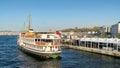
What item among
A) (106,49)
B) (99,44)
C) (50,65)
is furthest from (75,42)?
(50,65)

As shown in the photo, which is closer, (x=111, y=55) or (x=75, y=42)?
(x=111, y=55)

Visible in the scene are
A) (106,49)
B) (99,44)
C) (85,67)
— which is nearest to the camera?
(85,67)

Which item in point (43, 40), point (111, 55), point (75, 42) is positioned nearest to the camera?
point (43, 40)

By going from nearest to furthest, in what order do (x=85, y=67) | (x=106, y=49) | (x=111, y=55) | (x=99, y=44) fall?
(x=85, y=67)
(x=111, y=55)
(x=106, y=49)
(x=99, y=44)

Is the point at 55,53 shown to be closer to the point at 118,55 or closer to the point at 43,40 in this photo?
the point at 43,40

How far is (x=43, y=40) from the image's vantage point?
76750mm

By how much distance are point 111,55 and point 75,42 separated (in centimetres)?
4774

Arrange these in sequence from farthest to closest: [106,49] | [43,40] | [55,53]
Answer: [106,49], [43,40], [55,53]

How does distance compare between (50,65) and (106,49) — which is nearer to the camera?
(50,65)

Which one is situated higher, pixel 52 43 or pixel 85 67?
pixel 52 43

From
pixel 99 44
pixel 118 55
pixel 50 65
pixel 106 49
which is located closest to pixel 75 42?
pixel 99 44

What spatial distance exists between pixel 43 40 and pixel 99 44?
32907 mm

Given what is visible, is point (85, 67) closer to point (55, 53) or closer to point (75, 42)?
point (55, 53)

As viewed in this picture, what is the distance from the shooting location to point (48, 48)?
238ft
